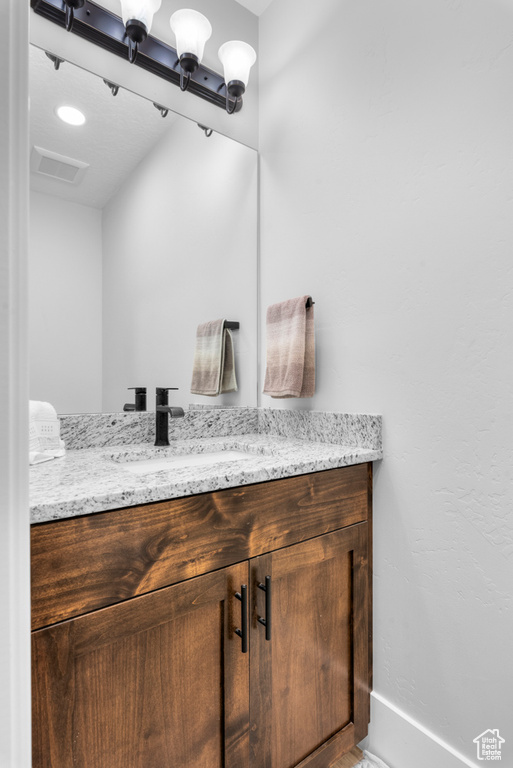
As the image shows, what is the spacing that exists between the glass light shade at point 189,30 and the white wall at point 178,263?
22 centimetres

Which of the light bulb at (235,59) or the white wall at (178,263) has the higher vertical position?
the light bulb at (235,59)

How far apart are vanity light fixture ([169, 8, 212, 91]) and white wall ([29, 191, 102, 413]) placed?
0.62m

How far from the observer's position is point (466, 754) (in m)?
1.01

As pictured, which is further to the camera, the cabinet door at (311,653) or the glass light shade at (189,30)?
the glass light shade at (189,30)

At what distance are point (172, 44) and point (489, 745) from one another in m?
2.31

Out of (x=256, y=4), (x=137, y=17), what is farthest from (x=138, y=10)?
(x=256, y=4)

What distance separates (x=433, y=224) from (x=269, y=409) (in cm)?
87

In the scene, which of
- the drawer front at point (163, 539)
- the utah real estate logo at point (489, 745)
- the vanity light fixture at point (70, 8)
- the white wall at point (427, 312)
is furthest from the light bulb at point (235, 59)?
the utah real estate logo at point (489, 745)

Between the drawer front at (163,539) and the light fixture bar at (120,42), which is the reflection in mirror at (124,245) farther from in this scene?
the drawer front at (163,539)

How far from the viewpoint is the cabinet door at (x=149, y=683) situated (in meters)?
0.65

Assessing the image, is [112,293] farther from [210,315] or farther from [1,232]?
A: [1,232]

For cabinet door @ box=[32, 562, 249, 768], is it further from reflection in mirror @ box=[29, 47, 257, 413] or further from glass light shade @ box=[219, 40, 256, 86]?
Result: glass light shade @ box=[219, 40, 256, 86]

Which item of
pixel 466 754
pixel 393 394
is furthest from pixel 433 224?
pixel 466 754

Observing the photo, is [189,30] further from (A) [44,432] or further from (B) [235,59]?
(A) [44,432]
